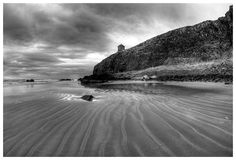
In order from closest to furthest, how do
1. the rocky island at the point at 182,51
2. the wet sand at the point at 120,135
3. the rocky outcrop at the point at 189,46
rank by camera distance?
the wet sand at the point at 120,135
the rocky island at the point at 182,51
the rocky outcrop at the point at 189,46

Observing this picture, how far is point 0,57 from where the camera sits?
3.27 meters

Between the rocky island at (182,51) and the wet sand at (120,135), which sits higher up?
the rocky island at (182,51)

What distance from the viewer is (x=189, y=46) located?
4684cm

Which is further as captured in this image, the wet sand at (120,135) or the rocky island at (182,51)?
the rocky island at (182,51)

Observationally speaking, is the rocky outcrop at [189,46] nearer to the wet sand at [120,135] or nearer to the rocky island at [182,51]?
the rocky island at [182,51]

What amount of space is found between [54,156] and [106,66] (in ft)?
266

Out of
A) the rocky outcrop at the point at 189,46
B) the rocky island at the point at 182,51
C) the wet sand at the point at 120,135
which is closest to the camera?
the wet sand at the point at 120,135

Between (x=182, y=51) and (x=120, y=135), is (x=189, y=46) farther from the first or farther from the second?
(x=120, y=135)

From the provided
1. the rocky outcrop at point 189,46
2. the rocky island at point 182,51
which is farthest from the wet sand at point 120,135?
the rocky outcrop at point 189,46

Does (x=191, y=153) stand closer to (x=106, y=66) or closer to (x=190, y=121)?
(x=190, y=121)

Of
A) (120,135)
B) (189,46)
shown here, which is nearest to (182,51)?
(189,46)

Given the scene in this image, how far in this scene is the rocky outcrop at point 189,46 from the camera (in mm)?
39031

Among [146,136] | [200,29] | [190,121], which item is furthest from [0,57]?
[200,29]

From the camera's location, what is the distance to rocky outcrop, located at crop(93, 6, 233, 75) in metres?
39.0
